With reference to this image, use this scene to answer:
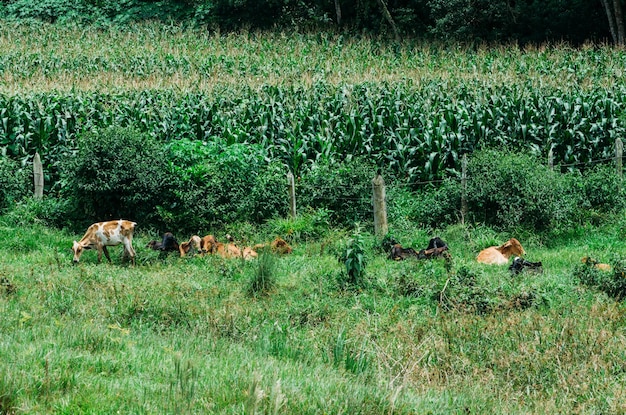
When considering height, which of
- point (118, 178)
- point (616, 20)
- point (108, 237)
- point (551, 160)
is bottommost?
point (108, 237)

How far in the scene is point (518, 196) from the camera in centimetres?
1538

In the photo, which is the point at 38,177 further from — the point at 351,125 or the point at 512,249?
the point at 512,249

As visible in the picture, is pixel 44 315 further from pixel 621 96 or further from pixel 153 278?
pixel 621 96

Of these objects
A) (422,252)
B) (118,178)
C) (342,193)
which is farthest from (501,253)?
(118,178)

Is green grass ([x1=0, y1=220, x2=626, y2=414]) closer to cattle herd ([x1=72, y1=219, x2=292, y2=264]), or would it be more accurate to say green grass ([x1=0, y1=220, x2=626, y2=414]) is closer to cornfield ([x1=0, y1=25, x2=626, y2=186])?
cattle herd ([x1=72, y1=219, x2=292, y2=264])

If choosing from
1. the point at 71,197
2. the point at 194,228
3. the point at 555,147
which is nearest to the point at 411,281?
the point at 194,228

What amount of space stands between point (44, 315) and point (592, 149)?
46.1ft

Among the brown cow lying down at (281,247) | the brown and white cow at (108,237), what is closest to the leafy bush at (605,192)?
the brown cow lying down at (281,247)

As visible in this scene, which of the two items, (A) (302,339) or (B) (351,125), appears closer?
(A) (302,339)

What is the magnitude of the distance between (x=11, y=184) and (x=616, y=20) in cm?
2596

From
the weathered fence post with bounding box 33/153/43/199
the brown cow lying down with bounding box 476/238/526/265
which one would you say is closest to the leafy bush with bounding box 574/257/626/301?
the brown cow lying down with bounding box 476/238/526/265

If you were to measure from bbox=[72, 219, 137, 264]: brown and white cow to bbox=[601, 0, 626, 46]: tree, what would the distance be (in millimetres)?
25674

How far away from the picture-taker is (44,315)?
870cm

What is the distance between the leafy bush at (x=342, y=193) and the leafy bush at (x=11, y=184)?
572 cm
